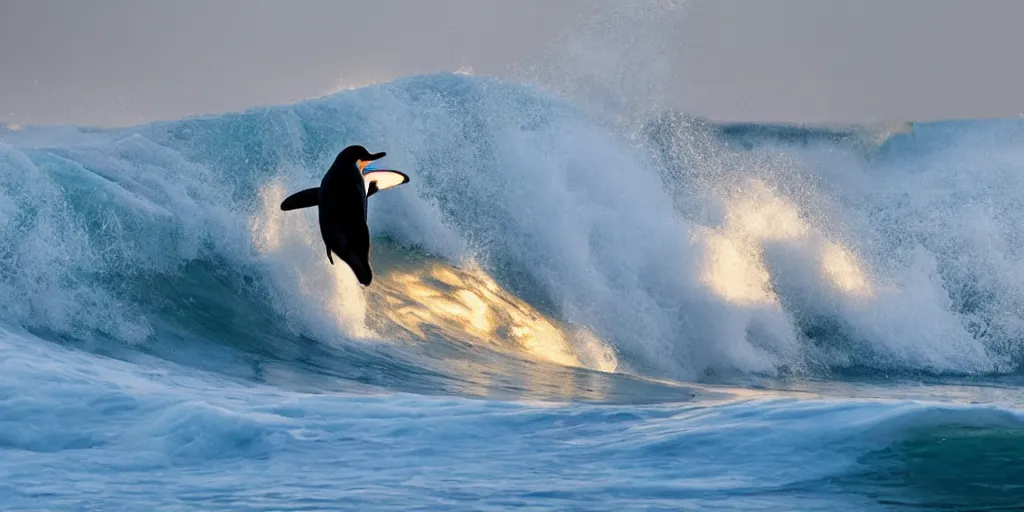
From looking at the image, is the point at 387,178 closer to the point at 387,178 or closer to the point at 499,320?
the point at 387,178

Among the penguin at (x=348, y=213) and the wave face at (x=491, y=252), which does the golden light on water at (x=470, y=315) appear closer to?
the wave face at (x=491, y=252)

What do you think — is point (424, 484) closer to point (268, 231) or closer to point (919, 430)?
point (919, 430)

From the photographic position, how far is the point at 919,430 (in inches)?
200

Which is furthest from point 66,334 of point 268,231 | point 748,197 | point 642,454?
point 748,197

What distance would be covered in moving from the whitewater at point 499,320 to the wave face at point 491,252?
0.04m

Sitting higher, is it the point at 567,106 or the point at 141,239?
the point at 567,106

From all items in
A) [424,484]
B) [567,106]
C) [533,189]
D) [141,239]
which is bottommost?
[424,484]

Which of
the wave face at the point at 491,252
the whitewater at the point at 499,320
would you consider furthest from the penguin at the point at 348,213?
the wave face at the point at 491,252

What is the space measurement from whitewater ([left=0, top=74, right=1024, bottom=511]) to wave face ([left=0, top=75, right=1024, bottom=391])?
0.04 m

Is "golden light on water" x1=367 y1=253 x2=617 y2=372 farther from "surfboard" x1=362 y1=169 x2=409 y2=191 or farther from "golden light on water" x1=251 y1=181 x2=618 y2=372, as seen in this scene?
"surfboard" x1=362 y1=169 x2=409 y2=191

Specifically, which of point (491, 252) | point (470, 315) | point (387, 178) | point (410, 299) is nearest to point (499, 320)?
point (470, 315)

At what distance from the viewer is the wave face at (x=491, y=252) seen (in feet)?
29.1

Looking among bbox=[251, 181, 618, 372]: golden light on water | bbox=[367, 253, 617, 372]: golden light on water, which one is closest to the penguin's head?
bbox=[251, 181, 618, 372]: golden light on water

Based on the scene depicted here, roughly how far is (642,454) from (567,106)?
10634mm
